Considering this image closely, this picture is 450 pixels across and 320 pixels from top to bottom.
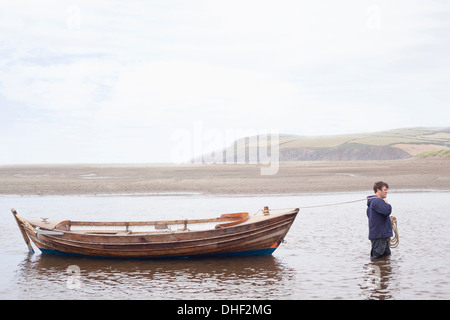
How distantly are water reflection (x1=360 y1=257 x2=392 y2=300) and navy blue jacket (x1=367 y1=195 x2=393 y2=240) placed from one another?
73 centimetres

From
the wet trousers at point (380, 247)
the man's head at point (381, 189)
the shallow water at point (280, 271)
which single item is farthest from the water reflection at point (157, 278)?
the man's head at point (381, 189)

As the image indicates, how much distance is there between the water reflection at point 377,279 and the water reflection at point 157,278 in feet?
5.49

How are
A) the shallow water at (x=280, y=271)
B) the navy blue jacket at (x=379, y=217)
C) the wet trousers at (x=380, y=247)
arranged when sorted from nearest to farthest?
the shallow water at (x=280, y=271), the navy blue jacket at (x=379, y=217), the wet trousers at (x=380, y=247)

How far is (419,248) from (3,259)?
1279 cm

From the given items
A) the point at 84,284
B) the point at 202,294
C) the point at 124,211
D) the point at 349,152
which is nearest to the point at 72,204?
the point at 124,211

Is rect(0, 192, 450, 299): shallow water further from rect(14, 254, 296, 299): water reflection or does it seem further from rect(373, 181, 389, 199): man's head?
rect(373, 181, 389, 199): man's head

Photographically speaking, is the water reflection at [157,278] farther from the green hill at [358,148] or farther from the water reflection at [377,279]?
the green hill at [358,148]

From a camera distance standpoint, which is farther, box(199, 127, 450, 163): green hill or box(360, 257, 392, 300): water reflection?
box(199, 127, 450, 163): green hill

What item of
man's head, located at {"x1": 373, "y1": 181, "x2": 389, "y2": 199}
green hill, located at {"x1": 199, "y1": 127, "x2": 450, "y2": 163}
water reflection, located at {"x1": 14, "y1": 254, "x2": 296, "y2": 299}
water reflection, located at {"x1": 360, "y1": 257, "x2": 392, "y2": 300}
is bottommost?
water reflection, located at {"x1": 14, "y1": 254, "x2": 296, "y2": 299}

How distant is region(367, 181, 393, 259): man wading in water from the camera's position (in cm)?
1238

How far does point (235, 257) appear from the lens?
559 inches

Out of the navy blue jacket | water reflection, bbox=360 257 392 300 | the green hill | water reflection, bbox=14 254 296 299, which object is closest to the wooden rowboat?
water reflection, bbox=14 254 296 299

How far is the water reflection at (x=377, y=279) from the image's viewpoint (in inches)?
396
